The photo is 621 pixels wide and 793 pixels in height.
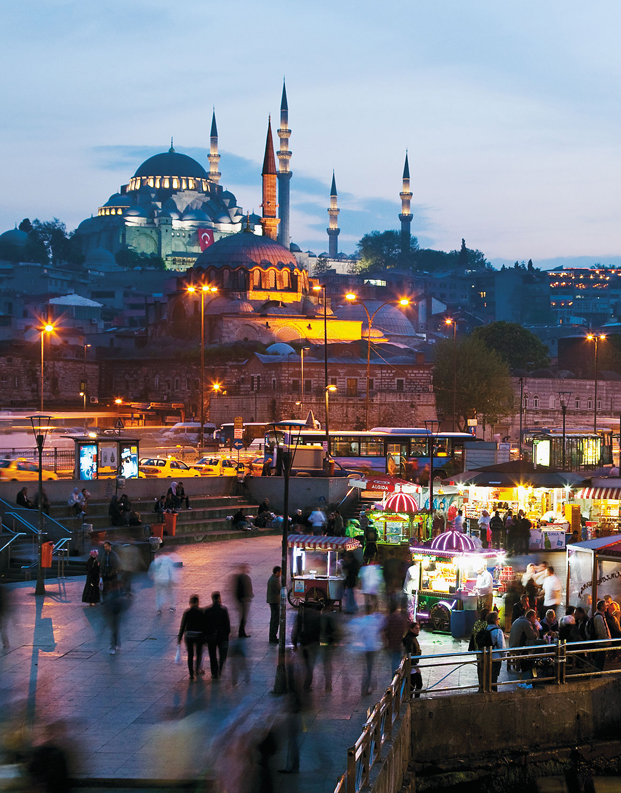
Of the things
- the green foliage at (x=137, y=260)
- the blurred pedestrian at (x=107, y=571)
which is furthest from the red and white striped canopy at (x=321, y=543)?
the green foliage at (x=137, y=260)

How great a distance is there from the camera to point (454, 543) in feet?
48.5

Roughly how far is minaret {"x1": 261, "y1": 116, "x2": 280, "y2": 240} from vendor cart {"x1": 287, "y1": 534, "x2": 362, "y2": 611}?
2963 inches

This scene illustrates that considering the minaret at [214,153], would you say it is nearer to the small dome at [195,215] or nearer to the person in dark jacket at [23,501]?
the small dome at [195,215]

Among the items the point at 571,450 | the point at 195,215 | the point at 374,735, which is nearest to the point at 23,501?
the point at 374,735

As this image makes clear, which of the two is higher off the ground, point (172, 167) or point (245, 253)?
point (172, 167)

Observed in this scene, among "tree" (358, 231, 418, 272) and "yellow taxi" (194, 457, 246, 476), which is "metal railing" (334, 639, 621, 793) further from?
"tree" (358, 231, 418, 272)

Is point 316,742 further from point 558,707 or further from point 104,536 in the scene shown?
point 104,536

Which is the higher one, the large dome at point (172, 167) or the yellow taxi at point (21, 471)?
the large dome at point (172, 167)

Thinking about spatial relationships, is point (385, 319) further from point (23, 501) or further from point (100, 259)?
point (23, 501)

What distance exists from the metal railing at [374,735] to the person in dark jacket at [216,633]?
254 cm

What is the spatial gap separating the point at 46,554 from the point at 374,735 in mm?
10314

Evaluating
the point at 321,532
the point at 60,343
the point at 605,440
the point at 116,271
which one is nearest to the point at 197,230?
the point at 116,271

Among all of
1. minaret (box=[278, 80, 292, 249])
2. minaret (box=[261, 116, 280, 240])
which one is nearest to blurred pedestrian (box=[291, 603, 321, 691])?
minaret (box=[261, 116, 280, 240])

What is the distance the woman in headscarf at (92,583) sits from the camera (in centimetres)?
1539
